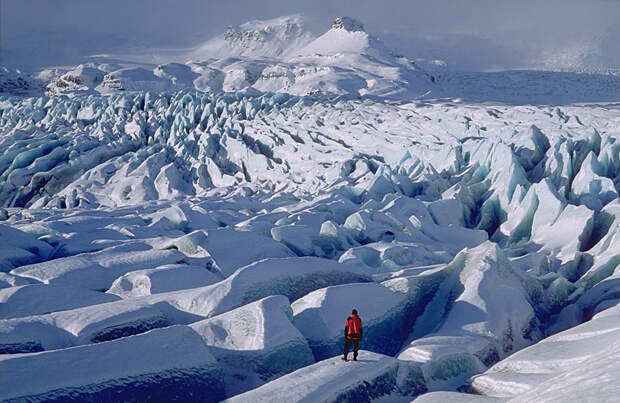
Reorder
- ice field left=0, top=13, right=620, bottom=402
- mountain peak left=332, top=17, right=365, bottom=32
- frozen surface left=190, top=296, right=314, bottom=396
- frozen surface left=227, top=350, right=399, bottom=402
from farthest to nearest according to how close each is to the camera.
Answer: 1. mountain peak left=332, top=17, right=365, bottom=32
2. frozen surface left=190, top=296, right=314, bottom=396
3. ice field left=0, top=13, right=620, bottom=402
4. frozen surface left=227, top=350, right=399, bottom=402

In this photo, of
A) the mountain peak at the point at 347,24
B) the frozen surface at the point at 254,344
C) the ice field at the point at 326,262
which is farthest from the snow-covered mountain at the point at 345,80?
the frozen surface at the point at 254,344

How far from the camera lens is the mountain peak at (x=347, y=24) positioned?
5992 centimetres

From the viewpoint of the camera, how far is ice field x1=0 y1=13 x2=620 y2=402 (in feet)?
11.3

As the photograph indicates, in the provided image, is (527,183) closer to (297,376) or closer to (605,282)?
(605,282)

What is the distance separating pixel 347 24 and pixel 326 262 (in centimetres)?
6005

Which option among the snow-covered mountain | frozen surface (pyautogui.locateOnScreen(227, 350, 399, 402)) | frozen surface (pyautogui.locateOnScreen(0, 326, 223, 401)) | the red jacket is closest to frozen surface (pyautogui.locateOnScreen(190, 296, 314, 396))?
frozen surface (pyautogui.locateOnScreen(0, 326, 223, 401))

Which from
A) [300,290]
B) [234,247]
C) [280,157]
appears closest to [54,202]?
[280,157]

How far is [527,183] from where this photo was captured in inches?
380

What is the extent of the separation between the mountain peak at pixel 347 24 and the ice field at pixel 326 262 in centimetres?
4514

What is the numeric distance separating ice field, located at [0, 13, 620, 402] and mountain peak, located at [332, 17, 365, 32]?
45.1m

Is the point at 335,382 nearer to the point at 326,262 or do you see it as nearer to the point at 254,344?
the point at 254,344

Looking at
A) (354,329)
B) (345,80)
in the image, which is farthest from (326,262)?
(345,80)

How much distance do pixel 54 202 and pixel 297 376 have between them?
480 inches

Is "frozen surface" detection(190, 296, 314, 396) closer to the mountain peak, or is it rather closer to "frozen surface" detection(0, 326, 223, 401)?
"frozen surface" detection(0, 326, 223, 401)
